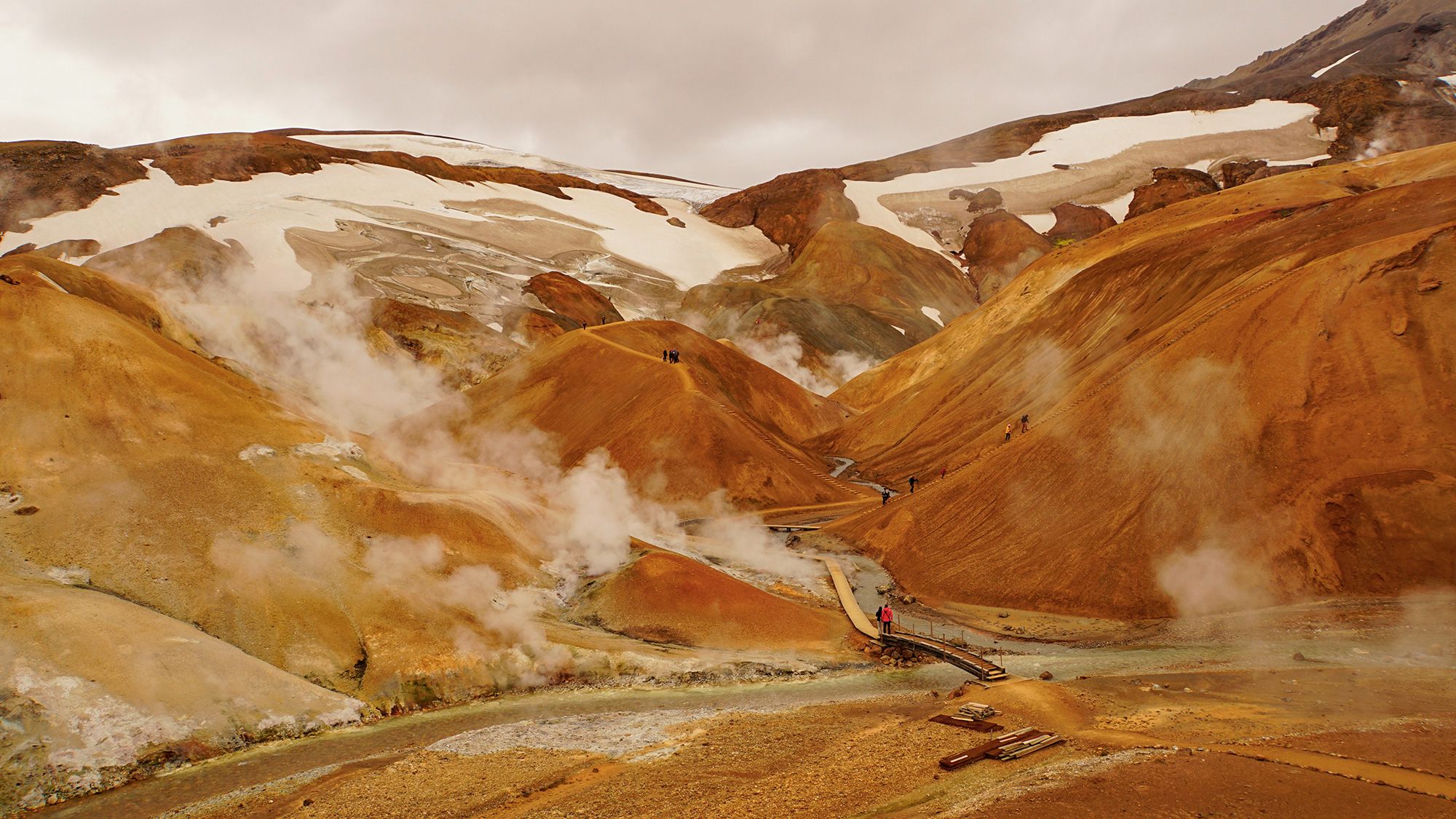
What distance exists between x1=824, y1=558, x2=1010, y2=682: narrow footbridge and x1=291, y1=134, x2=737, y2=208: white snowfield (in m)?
116

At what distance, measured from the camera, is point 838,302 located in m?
87.4

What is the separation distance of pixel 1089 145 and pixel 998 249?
29031mm

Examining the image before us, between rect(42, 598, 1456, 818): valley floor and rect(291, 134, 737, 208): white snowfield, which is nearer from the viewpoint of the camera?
rect(42, 598, 1456, 818): valley floor

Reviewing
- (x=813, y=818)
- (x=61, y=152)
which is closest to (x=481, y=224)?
(x=61, y=152)

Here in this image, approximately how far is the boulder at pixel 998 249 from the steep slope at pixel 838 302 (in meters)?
2.18

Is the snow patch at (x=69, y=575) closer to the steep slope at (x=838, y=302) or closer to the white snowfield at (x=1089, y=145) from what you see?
the steep slope at (x=838, y=302)

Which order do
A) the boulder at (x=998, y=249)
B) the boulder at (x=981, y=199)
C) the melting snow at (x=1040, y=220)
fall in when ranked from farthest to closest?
the boulder at (x=981, y=199) → the melting snow at (x=1040, y=220) → the boulder at (x=998, y=249)

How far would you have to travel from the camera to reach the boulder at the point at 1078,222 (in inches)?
3989

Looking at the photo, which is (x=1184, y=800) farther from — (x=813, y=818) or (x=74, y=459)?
(x=74, y=459)

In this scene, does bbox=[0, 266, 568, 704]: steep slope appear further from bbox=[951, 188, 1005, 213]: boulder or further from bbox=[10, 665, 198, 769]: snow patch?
bbox=[951, 188, 1005, 213]: boulder

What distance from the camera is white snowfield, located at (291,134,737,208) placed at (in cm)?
14162

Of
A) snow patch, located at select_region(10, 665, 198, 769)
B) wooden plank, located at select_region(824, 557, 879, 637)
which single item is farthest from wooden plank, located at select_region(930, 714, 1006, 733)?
snow patch, located at select_region(10, 665, 198, 769)

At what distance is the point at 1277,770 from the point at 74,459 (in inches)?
915

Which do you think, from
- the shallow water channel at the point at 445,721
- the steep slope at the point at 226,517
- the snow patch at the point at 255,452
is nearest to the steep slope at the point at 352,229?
the steep slope at the point at 226,517
